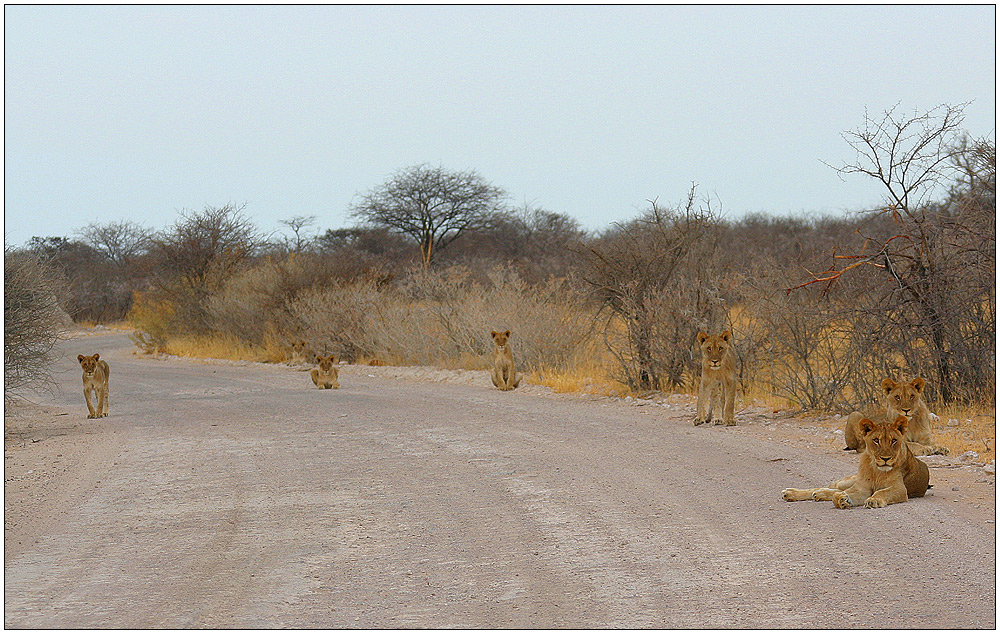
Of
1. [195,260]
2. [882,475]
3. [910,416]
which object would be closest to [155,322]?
[195,260]

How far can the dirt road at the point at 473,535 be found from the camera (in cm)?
507

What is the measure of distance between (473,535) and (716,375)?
20.0ft

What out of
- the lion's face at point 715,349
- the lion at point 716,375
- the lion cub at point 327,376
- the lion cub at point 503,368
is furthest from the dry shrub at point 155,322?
the lion's face at point 715,349

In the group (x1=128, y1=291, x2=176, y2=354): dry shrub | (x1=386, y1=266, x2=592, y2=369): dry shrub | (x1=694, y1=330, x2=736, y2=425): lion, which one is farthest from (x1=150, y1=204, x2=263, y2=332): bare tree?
(x1=694, y1=330, x2=736, y2=425): lion

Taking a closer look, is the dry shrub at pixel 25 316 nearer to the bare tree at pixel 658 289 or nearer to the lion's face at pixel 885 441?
the bare tree at pixel 658 289

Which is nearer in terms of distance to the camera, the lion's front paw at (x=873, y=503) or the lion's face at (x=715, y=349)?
the lion's front paw at (x=873, y=503)

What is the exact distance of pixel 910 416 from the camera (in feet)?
31.3

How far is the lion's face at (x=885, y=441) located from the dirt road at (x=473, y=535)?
0.42 m

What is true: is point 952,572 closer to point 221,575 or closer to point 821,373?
point 221,575

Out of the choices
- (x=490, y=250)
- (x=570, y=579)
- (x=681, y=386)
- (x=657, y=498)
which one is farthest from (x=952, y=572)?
(x=490, y=250)

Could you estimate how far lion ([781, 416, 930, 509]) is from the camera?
7223 millimetres

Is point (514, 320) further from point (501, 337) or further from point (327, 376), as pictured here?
point (327, 376)

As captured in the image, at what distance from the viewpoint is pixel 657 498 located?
25.8ft

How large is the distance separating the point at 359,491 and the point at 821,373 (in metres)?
7.15
